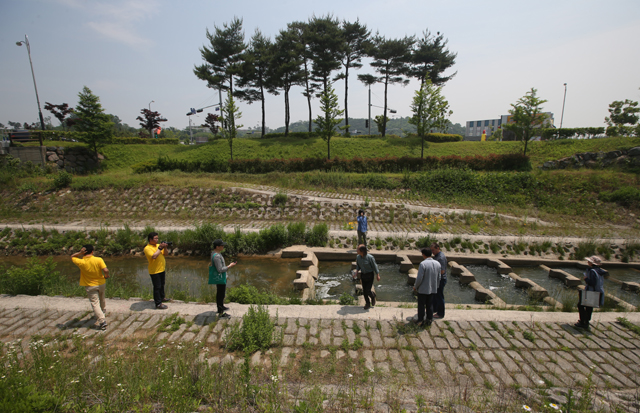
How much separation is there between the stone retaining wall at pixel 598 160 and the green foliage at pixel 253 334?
28.1 m

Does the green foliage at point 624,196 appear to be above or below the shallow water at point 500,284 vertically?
above

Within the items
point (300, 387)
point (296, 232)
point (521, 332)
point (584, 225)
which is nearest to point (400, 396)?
point (300, 387)

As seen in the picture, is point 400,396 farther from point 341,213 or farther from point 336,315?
point 341,213

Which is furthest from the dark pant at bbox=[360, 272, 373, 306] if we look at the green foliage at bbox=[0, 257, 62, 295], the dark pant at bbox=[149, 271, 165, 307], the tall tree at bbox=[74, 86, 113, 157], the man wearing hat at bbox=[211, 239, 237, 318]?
the tall tree at bbox=[74, 86, 113, 157]

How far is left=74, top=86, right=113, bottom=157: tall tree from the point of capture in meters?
25.3

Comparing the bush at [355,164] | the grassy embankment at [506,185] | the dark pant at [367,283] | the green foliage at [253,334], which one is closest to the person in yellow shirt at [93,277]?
the green foliage at [253,334]

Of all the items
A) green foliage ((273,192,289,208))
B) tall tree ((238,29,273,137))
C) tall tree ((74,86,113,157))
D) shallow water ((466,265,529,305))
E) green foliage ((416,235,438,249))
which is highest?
tall tree ((238,29,273,137))

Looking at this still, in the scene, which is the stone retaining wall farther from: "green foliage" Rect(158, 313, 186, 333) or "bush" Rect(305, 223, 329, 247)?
"green foliage" Rect(158, 313, 186, 333)

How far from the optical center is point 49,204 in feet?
56.6

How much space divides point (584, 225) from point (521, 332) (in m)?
12.9

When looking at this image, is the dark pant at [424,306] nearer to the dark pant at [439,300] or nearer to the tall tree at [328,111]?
the dark pant at [439,300]

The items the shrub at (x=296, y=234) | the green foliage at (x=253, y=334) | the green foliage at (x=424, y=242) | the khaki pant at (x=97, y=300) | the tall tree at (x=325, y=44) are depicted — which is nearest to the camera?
the green foliage at (x=253, y=334)

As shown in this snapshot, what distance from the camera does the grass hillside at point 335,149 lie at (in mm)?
27000

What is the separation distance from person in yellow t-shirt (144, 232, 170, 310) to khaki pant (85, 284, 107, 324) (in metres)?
0.89
